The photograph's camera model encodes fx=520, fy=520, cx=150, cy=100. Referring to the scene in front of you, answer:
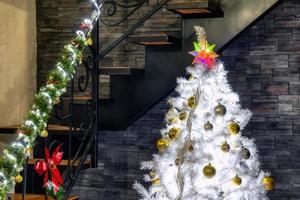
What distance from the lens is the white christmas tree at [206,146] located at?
384 cm

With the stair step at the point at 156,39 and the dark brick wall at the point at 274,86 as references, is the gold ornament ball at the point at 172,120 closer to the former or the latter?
the stair step at the point at 156,39

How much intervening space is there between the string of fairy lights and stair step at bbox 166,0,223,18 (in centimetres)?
56

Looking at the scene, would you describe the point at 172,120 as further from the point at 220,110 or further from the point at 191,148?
the point at 220,110

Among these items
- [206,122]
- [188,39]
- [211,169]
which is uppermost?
[188,39]

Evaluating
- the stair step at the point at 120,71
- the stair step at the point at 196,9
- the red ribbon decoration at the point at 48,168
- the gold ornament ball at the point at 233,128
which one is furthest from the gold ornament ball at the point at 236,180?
the red ribbon decoration at the point at 48,168

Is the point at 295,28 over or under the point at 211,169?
over

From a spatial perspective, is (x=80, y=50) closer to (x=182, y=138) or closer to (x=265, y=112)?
(x=182, y=138)

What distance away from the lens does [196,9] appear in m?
3.70

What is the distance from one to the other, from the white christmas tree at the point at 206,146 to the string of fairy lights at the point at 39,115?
0.93 m

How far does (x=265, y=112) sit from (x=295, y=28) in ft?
2.54

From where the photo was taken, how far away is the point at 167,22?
493cm

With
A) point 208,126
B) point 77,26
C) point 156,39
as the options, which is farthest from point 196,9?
point 77,26

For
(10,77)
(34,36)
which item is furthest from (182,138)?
(34,36)

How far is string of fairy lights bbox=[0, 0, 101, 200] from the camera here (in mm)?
2576
